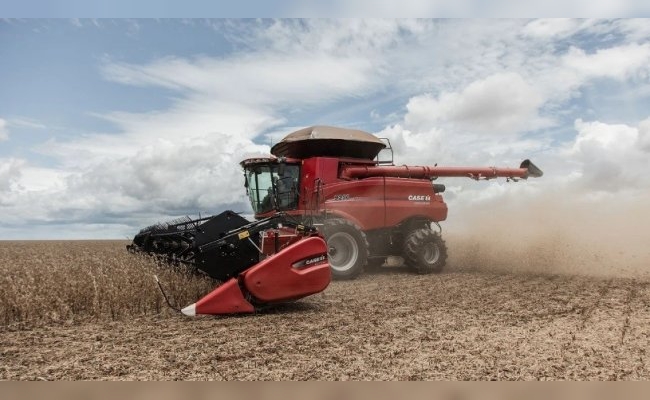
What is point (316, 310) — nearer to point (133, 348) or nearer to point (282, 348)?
point (282, 348)

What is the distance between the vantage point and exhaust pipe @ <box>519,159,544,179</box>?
15.0 meters

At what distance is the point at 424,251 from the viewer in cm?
1216

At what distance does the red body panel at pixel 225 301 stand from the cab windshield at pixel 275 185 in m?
5.04

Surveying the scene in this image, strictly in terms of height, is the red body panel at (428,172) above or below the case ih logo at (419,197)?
above

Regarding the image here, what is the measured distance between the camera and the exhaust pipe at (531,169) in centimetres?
1502

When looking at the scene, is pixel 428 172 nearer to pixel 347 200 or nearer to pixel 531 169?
pixel 347 200

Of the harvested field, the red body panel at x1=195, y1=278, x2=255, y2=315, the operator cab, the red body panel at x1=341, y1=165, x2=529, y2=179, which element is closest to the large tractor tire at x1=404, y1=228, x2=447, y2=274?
the red body panel at x1=341, y1=165, x2=529, y2=179

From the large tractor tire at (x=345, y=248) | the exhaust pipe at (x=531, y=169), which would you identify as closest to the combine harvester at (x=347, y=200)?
the large tractor tire at (x=345, y=248)

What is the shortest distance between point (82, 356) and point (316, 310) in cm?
302

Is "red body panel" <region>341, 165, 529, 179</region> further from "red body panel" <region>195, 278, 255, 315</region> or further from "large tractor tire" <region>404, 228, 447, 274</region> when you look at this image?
"red body panel" <region>195, 278, 255, 315</region>

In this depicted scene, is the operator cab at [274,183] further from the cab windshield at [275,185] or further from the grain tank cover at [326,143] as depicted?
the grain tank cover at [326,143]

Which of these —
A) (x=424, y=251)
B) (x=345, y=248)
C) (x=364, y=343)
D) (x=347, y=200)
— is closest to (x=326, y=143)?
(x=347, y=200)

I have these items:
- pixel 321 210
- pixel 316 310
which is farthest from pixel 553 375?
pixel 321 210

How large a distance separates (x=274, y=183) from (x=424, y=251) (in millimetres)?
3739
